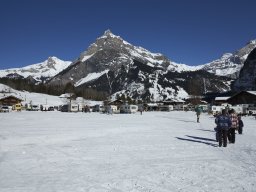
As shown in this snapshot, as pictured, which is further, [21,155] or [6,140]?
[6,140]

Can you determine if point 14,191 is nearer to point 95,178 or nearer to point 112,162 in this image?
point 95,178

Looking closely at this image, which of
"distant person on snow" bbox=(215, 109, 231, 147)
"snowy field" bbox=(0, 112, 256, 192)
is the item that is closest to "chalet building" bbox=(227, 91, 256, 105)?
"distant person on snow" bbox=(215, 109, 231, 147)

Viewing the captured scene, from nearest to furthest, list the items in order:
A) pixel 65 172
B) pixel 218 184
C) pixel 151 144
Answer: pixel 218 184, pixel 65 172, pixel 151 144

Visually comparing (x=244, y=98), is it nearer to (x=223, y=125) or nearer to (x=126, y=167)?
(x=223, y=125)

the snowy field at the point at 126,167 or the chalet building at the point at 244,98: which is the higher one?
the chalet building at the point at 244,98

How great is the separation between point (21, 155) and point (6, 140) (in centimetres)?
562

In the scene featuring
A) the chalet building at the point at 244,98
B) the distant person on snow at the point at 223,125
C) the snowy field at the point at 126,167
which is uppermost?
the chalet building at the point at 244,98

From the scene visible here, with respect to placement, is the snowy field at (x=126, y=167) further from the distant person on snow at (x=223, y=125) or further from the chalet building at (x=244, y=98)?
the chalet building at (x=244, y=98)

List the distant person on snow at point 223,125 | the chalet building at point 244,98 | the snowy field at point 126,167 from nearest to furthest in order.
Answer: the snowy field at point 126,167, the distant person on snow at point 223,125, the chalet building at point 244,98

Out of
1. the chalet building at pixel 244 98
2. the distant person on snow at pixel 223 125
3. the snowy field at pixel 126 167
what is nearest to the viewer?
the snowy field at pixel 126 167

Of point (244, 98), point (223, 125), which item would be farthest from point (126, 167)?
point (244, 98)

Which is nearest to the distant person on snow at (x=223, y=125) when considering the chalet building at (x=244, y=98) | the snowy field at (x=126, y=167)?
the snowy field at (x=126, y=167)

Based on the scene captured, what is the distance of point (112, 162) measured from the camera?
13.0 m

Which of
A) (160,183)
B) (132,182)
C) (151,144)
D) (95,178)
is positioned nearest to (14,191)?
(95,178)
